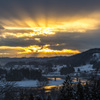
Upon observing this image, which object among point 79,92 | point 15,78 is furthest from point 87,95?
point 15,78

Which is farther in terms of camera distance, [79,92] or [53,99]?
[53,99]

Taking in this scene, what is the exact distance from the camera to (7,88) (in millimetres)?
12750

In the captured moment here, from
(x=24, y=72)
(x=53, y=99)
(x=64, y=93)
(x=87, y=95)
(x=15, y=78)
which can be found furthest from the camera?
(x=24, y=72)

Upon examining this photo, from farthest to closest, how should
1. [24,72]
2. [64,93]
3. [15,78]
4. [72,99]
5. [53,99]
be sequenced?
[24,72] < [15,78] < [53,99] < [72,99] < [64,93]

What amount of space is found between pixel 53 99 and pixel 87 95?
22.5m

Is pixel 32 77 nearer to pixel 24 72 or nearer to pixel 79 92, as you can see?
pixel 24 72

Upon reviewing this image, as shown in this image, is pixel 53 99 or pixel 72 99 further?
pixel 53 99

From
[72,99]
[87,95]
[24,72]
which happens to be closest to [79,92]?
[72,99]

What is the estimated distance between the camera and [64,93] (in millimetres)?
29469

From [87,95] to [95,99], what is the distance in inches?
187

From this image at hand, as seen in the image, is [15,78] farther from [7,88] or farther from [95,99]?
[7,88]

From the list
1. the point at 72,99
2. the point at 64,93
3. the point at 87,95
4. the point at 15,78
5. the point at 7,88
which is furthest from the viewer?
the point at 15,78

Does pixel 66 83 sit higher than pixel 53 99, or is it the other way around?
pixel 66 83

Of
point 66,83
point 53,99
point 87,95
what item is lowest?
point 53,99
